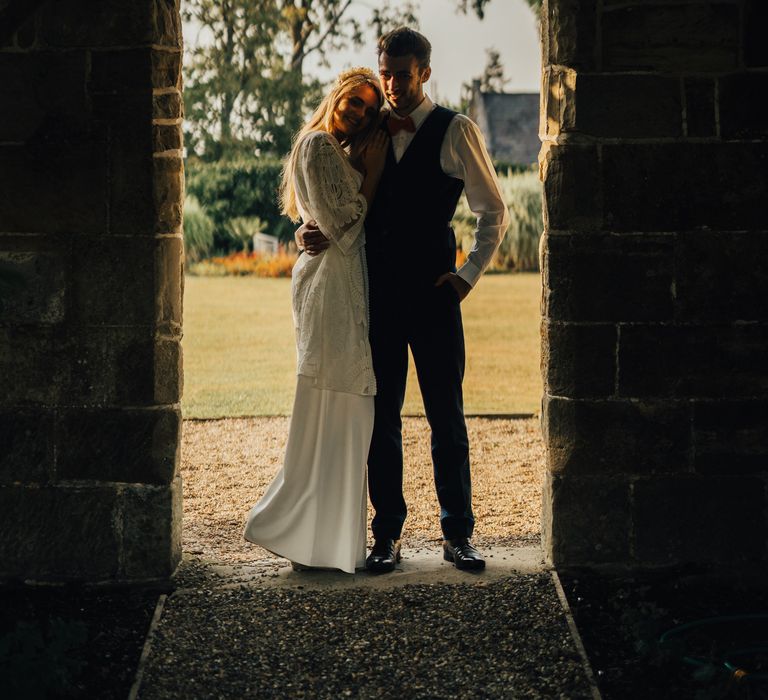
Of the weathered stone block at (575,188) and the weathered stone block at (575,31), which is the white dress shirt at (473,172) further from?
the weathered stone block at (575,31)

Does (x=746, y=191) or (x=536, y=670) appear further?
(x=746, y=191)

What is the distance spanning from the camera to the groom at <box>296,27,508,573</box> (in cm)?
423

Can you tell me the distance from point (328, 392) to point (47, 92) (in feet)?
4.79

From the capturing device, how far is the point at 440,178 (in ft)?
13.9

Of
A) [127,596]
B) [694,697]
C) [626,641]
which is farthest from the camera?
[127,596]

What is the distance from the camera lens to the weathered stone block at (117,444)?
4.20 meters

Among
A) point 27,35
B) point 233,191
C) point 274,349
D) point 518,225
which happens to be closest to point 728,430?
point 27,35

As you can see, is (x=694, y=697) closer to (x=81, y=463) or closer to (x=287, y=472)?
(x=287, y=472)

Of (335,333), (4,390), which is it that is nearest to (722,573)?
(335,333)

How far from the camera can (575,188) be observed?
4133 mm

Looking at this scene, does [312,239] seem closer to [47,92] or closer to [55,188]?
[55,188]

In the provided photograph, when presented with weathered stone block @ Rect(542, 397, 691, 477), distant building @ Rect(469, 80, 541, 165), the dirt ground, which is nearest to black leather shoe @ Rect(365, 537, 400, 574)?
the dirt ground

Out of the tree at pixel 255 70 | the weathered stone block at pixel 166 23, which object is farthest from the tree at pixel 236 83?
the weathered stone block at pixel 166 23

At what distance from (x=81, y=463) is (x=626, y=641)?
6.54 feet
